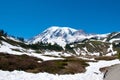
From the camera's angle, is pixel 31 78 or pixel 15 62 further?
pixel 15 62

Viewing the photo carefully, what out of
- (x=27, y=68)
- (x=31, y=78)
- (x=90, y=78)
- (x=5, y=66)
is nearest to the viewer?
(x=31, y=78)

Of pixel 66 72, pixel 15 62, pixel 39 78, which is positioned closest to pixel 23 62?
pixel 15 62

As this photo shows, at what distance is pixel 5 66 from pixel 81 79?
10509 millimetres

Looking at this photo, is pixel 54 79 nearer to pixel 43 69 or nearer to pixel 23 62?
pixel 43 69

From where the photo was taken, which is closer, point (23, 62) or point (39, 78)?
point (39, 78)

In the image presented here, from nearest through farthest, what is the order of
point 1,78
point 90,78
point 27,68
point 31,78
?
point 1,78 → point 31,78 → point 90,78 → point 27,68

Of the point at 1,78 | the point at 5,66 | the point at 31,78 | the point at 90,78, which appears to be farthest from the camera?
the point at 5,66

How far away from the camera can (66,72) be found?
3591cm

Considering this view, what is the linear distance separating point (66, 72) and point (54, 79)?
25.3ft

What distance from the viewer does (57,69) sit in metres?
37.2

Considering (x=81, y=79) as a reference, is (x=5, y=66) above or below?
above

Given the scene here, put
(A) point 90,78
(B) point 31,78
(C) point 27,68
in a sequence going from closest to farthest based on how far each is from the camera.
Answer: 1. (B) point 31,78
2. (A) point 90,78
3. (C) point 27,68

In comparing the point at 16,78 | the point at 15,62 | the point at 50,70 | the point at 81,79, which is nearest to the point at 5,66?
the point at 15,62

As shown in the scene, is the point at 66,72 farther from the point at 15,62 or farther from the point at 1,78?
the point at 1,78
